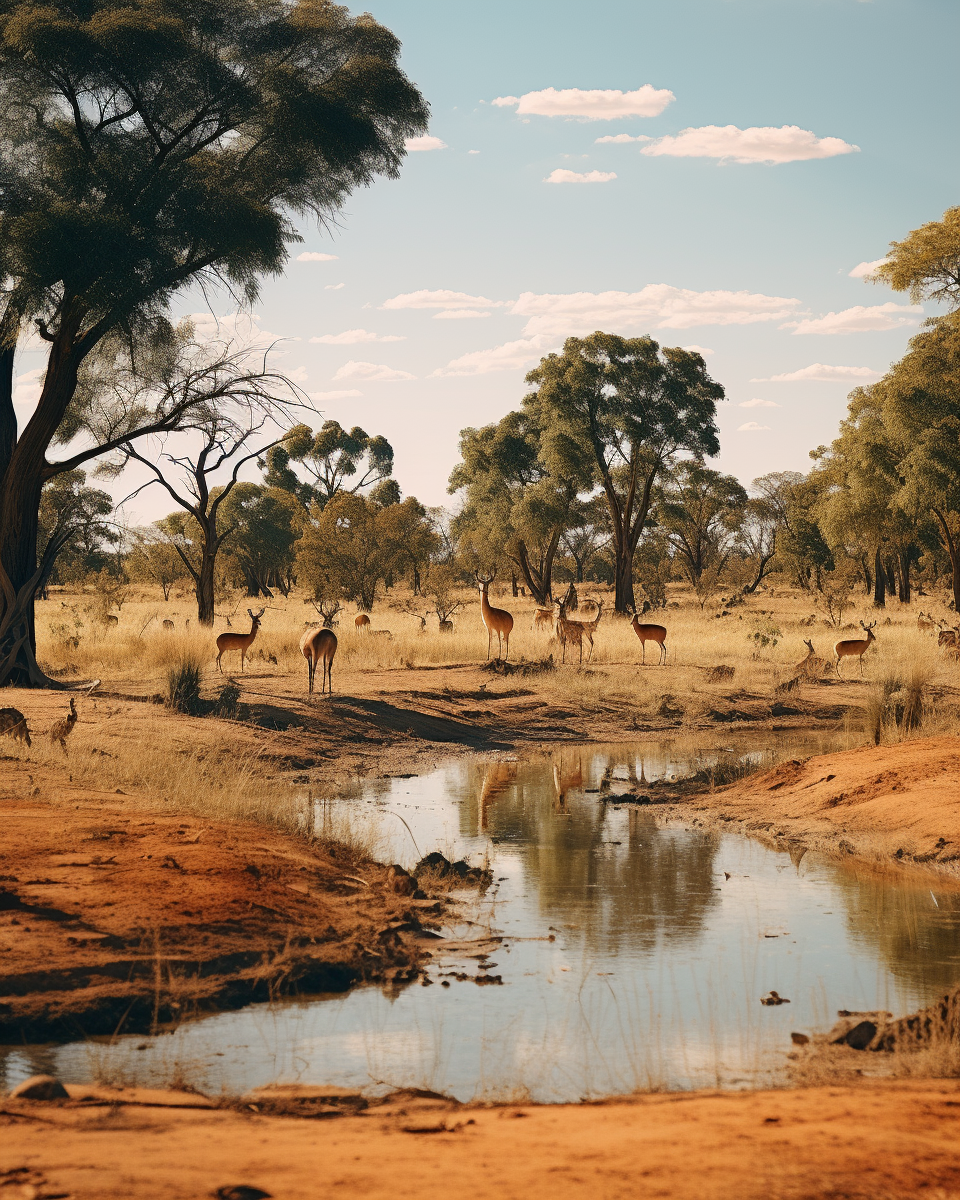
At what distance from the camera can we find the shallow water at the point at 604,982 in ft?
18.8

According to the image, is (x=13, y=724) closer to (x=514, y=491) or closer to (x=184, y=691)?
(x=184, y=691)

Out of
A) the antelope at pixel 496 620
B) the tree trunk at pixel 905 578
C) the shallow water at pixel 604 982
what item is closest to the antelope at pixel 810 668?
the antelope at pixel 496 620

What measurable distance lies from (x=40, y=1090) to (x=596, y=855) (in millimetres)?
6494

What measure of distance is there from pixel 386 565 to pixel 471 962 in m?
47.8

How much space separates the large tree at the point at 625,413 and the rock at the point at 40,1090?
3994 centimetres

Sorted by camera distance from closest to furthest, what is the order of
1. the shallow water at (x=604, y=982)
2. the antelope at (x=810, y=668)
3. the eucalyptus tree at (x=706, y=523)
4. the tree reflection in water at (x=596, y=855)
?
the shallow water at (x=604, y=982) < the tree reflection in water at (x=596, y=855) < the antelope at (x=810, y=668) < the eucalyptus tree at (x=706, y=523)

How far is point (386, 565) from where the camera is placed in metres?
54.8

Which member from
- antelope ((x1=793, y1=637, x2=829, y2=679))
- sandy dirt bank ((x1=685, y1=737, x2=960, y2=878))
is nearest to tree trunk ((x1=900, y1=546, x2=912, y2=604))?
antelope ((x1=793, y1=637, x2=829, y2=679))

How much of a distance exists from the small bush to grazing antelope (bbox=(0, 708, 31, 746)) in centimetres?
370

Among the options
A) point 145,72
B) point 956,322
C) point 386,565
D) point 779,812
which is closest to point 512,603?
point 386,565

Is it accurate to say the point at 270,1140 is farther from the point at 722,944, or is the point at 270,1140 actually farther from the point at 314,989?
the point at 722,944

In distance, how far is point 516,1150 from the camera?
4.14 meters

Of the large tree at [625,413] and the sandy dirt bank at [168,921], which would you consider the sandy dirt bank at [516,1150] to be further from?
the large tree at [625,413]

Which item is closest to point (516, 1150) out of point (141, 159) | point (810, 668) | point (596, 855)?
point (596, 855)
